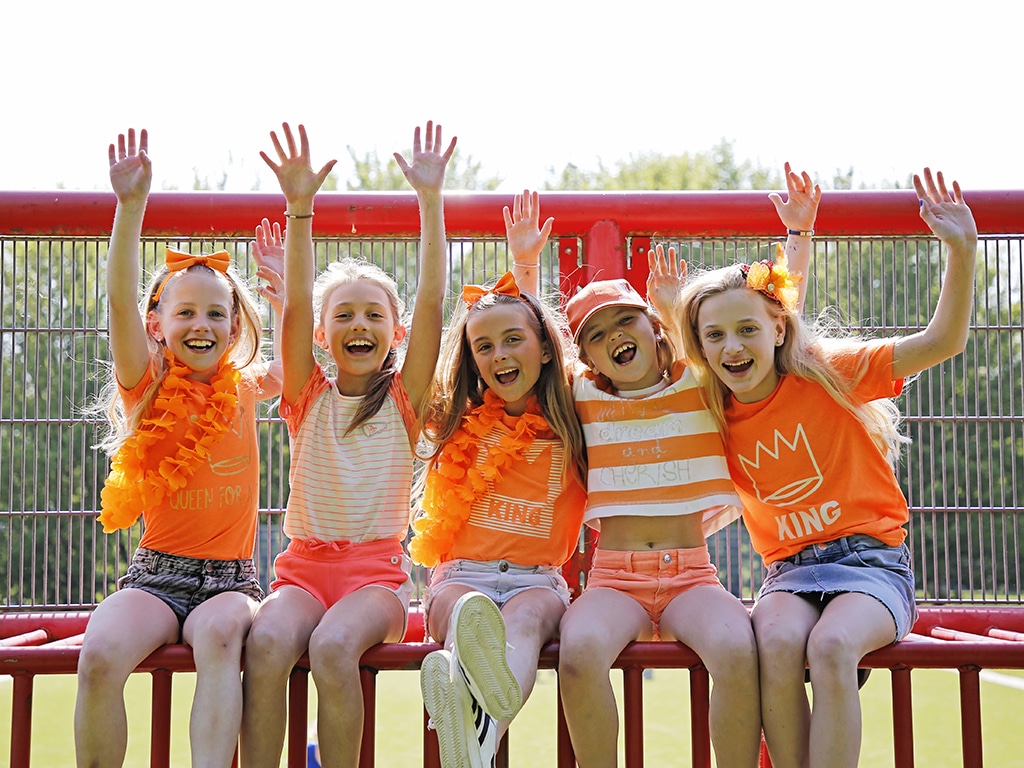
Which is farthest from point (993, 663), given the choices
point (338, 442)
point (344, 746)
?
point (338, 442)

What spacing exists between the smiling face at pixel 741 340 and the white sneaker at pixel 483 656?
108 centimetres

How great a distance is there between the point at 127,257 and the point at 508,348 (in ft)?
3.83

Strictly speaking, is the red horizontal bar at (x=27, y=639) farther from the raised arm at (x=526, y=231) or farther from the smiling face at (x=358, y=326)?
the raised arm at (x=526, y=231)

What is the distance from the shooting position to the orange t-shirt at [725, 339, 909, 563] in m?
2.85

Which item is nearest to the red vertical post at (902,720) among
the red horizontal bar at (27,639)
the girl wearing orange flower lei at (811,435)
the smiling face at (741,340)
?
the girl wearing orange flower lei at (811,435)

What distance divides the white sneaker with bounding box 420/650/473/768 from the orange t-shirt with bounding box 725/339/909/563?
1.13 meters

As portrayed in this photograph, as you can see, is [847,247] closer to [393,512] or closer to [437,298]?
[437,298]

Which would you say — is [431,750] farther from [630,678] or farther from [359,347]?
[359,347]

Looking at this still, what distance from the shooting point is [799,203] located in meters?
3.10

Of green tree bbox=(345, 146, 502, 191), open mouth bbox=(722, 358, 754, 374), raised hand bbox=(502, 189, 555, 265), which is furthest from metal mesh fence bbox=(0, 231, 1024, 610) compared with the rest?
green tree bbox=(345, 146, 502, 191)

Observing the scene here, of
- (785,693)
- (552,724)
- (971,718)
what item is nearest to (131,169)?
(785,693)

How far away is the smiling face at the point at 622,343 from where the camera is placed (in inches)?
121

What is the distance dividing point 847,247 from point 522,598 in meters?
1.64

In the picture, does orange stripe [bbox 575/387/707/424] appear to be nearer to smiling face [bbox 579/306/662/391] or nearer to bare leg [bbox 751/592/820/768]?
smiling face [bbox 579/306/662/391]
